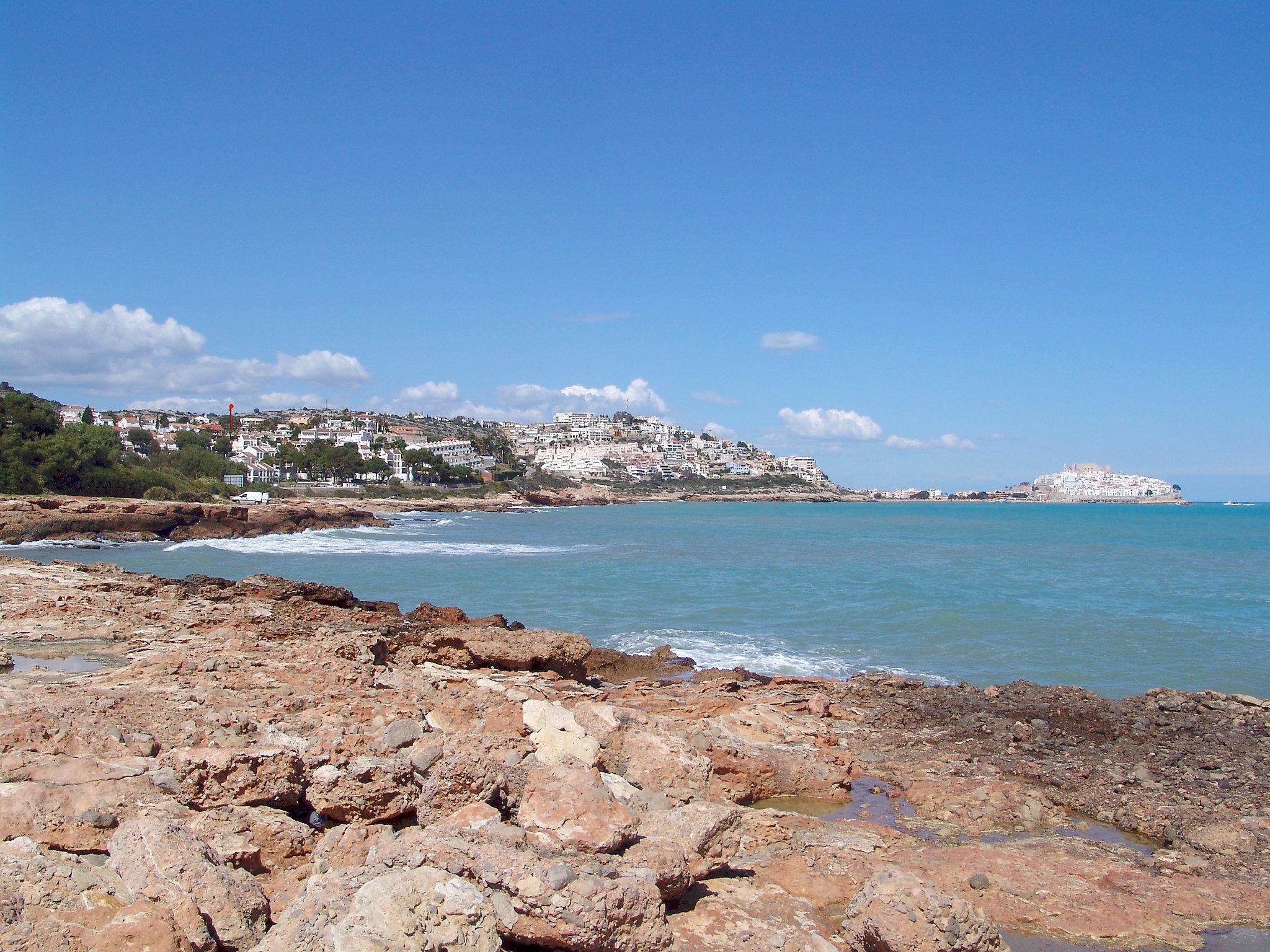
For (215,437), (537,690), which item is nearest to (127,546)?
(537,690)

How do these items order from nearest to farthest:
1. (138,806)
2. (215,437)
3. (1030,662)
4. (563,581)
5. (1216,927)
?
1. (138,806)
2. (1216,927)
3. (1030,662)
4. (563,581)
5. (215,437)

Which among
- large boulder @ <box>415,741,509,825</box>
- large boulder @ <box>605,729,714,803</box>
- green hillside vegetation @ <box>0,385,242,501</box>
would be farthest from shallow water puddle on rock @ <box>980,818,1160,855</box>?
green hillside vegetation @ <box>0,385,242,501</box>

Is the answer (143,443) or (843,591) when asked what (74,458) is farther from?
(843,591)

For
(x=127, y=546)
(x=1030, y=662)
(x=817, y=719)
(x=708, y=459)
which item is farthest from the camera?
(x=708, y=459)

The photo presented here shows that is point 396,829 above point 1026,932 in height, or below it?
above

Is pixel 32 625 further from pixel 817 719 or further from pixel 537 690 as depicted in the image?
pixel 817 719

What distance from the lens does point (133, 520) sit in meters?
40.2

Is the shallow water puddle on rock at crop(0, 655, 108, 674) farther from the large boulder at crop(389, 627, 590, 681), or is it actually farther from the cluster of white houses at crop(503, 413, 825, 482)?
the cluster of white houses at crop(503, 413, 825, 482)

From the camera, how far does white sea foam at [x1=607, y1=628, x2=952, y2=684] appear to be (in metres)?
14.2

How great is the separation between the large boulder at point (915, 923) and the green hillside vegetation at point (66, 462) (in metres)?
52.5

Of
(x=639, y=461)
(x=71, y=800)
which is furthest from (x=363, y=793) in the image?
(x=639, y=461)

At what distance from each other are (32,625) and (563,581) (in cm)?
1564

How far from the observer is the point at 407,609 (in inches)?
789

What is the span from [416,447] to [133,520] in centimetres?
8379
